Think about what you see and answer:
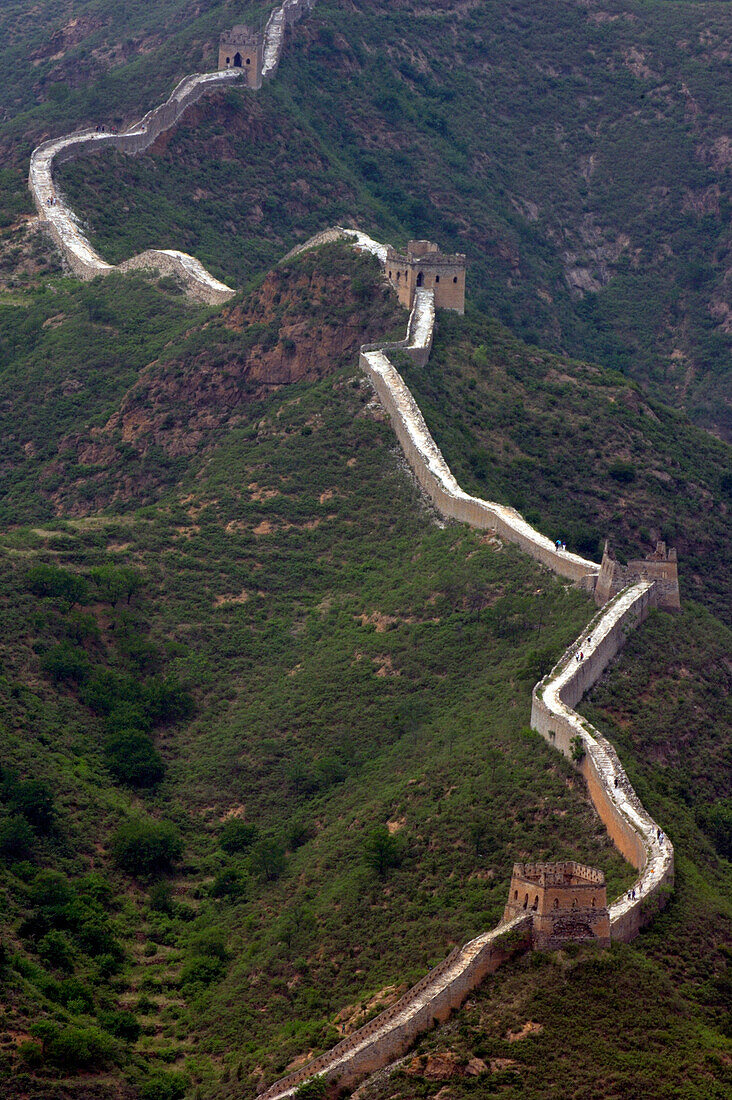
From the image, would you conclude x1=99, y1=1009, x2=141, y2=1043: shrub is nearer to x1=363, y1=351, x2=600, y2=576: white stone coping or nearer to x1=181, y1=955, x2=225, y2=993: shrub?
x1=181, y1=955, x2=225, y2=993: shrub

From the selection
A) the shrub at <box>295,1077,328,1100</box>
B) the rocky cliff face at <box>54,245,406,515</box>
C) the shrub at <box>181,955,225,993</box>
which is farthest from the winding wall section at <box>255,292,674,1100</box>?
the rocky cliff face at <box>54,245,406,515</box>

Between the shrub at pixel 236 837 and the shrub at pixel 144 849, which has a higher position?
the shrub at pixel 144 849

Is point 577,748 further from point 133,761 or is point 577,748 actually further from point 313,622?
point 313,622

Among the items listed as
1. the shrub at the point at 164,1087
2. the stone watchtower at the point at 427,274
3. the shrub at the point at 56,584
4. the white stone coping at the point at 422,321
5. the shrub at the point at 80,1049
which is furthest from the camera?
the stone watchtower at the point at 427,274

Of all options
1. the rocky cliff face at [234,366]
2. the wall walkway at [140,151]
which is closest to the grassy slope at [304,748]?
the rocky cliff face at [234,366]

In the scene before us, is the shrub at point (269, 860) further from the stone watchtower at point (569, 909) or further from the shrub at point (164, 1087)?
the stone watchtower at point (569, 909)

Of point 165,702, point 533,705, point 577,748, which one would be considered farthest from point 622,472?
point 577,748

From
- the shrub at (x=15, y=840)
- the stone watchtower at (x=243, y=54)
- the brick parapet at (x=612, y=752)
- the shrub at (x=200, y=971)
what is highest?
the stone watchtower at (x=243, y=54)
